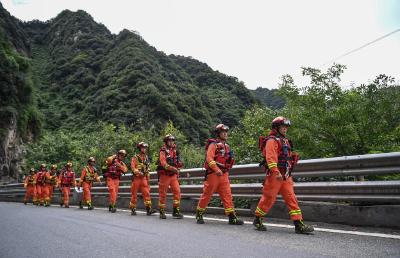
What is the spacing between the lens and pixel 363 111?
18.5 metres

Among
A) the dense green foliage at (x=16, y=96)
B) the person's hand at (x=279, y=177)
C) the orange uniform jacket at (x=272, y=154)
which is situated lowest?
the person's hand at (x=279, y=177)

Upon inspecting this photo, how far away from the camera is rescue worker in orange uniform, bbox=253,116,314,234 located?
243 inches

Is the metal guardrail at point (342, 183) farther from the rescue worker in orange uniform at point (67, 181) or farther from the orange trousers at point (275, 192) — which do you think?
the rescue worker in orange uniform at point (67, 181)

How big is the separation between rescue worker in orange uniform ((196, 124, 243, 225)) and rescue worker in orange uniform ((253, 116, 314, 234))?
3.65ft

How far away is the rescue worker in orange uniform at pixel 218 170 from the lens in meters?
7.42

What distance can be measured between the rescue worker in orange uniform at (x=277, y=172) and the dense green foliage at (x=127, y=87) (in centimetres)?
4021

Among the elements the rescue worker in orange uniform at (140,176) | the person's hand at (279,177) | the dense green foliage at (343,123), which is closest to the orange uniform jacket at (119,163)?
the rescue worker in orange uniform at (140,176)

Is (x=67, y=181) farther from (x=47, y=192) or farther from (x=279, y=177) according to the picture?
(x=279, y=177)

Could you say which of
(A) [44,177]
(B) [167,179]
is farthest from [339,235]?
(A) [44,177]

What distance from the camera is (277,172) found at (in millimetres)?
6156

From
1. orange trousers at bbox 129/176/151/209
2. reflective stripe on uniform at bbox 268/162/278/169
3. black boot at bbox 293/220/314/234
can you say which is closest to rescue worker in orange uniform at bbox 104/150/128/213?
orange trousers at bbox 129/176/151/209

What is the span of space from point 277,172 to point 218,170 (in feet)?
4.74

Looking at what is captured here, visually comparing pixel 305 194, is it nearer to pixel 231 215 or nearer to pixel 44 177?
pixel 231 215

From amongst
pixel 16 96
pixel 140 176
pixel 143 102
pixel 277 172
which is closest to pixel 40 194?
pixel 140 176
